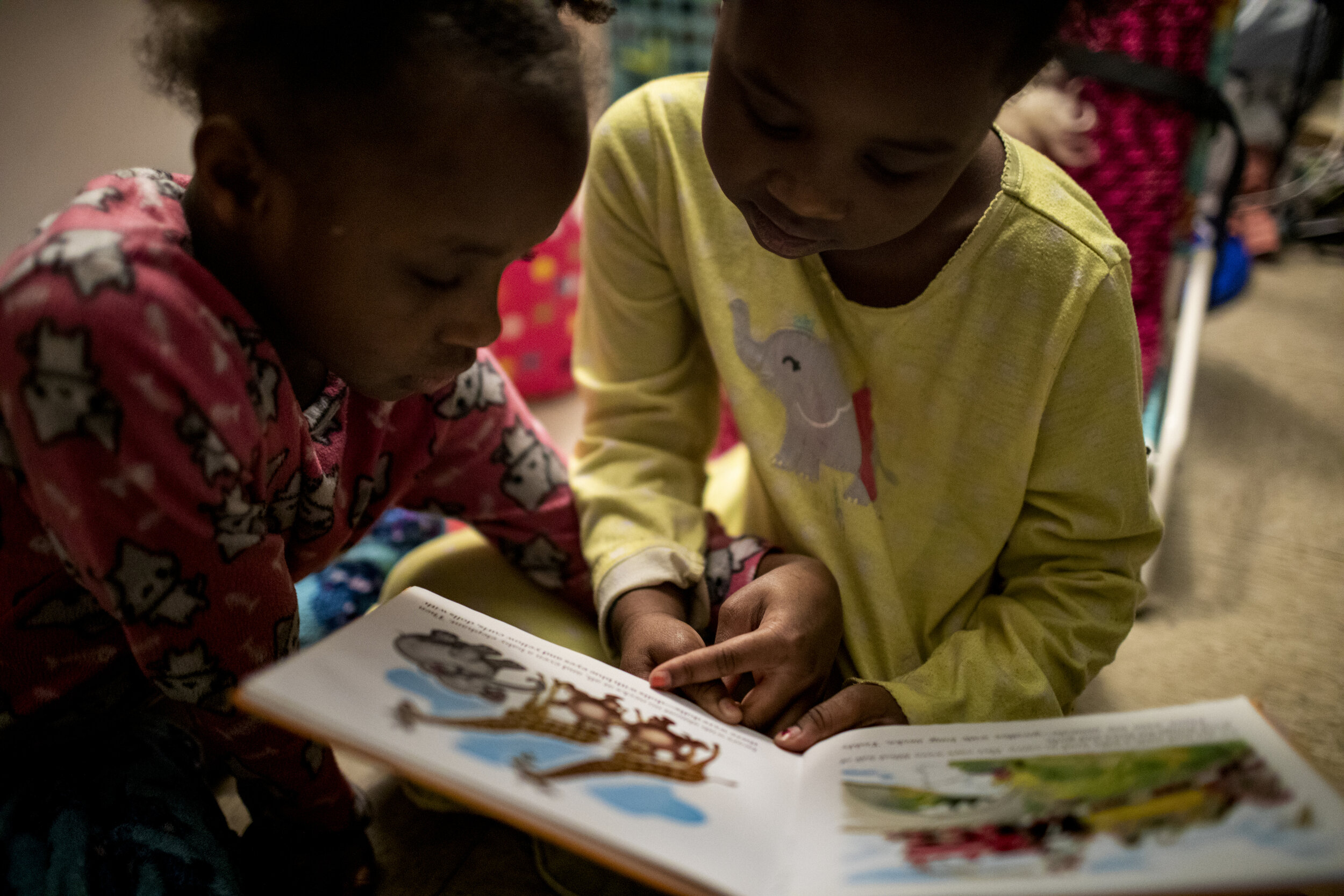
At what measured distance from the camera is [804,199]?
0.55 m

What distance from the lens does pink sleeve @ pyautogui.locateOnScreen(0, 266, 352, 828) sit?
1.48 feet

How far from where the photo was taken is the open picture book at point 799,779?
0.41 m

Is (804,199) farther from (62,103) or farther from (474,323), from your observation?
(62,103)

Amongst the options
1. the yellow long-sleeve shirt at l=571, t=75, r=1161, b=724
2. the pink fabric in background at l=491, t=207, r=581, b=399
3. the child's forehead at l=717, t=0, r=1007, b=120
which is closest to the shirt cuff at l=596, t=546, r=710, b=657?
the yellow long-sleeve shirt at l=571, t=75, r=1161, b=724

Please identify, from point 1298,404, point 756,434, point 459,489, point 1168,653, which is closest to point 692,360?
point 756,434

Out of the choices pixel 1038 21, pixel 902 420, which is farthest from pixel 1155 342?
pixel 1038 21

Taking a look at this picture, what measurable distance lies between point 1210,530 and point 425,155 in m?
1.05

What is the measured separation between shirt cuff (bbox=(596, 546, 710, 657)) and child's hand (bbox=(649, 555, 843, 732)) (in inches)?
1.4

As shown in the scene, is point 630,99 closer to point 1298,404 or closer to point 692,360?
point 692,360

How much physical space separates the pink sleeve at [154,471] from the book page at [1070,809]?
334 mm

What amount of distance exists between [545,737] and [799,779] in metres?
0.16

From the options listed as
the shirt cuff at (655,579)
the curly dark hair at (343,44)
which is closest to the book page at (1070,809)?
the shirt cuff at (655,579)

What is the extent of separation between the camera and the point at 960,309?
0.64 metres

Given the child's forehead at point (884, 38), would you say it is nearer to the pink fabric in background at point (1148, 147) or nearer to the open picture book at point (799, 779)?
the open picture book at point (799, 779)
